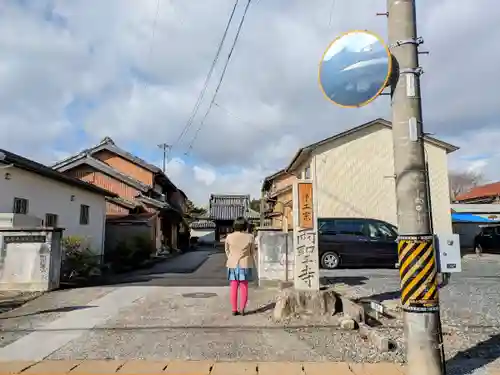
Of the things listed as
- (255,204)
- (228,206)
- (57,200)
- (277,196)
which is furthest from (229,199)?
(57,200)

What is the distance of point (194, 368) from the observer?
4.34m

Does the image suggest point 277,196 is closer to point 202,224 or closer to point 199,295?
point 202,224

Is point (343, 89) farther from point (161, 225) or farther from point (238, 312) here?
point (161, 225)

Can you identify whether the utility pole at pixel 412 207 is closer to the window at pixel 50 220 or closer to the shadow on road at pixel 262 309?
the shadow on road at pixel 262 309

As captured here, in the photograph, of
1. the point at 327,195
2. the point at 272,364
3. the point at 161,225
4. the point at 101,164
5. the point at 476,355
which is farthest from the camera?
the point at 161,225

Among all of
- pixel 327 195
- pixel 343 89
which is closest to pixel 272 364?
pixel 343 89

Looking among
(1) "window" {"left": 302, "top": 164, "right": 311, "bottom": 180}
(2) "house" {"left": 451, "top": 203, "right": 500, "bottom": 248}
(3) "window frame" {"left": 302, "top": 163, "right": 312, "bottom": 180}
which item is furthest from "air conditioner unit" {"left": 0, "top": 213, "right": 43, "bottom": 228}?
(2) "house" {"left": 451, "top": 203, "right": 500, "bottom": 248}

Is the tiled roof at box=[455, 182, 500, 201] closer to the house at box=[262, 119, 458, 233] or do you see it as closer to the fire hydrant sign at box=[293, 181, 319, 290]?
the house at box=[262, 119, 458, 233]

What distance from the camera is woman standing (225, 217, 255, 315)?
6863 mm

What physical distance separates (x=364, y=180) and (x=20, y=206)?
14.6 meters

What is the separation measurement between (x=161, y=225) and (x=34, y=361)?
2252 cm

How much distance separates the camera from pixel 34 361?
4.58 meters

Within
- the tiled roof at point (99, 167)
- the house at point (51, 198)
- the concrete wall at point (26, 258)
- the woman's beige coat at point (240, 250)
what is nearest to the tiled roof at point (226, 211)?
the tiled roof at point (99, 167)

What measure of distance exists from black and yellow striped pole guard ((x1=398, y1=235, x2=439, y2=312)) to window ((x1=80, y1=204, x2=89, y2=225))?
48.4 ft
